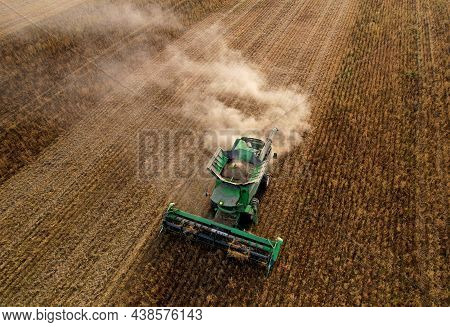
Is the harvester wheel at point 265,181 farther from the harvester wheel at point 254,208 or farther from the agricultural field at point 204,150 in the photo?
the harvester wheel at point 254,208

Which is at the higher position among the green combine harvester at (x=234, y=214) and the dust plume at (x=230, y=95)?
the green combine harvester at (x=234, y=214)

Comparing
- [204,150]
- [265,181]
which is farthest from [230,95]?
[265,181]

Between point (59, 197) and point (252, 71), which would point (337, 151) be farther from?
point (59, 197)

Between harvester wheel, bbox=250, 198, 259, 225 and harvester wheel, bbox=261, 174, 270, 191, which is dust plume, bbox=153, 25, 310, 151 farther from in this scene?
harvester wheel, bbox=250, 198, 259, 225

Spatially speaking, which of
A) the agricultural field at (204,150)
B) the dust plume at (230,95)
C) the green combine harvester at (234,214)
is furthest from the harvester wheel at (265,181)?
the dust plume at (230,95)

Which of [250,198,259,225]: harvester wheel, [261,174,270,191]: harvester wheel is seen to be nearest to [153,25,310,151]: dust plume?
[261,174,270,191]: harvester wheel
